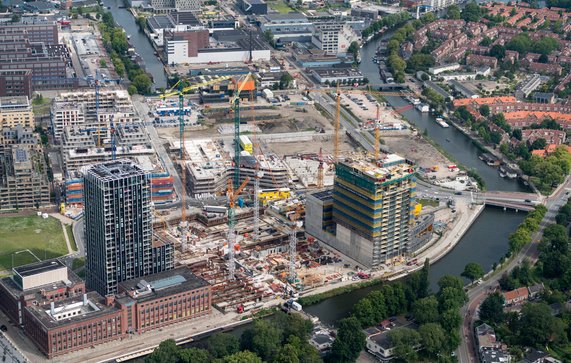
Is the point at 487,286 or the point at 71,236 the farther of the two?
the point at 71,236

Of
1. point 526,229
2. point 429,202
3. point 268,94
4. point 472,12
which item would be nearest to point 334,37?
point 268,94

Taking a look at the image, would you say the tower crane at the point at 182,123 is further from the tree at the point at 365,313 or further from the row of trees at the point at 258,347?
the tree at the point at 365,313

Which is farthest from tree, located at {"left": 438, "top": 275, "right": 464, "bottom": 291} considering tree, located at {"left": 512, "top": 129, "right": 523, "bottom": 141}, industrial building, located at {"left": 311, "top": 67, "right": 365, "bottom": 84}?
industrial building, located at {"left": 311, "top": 67, "right": 365, "bottom": 84}

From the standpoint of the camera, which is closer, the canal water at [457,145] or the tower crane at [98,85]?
the canal water at [457,145]

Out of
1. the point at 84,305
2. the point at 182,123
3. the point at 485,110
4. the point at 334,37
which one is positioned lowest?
the point at 84,305

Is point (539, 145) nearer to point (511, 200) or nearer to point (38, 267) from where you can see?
point (511, 200)

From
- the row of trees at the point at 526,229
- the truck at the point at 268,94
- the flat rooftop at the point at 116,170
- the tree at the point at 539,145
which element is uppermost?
the flat rooftop at the point at 116,170

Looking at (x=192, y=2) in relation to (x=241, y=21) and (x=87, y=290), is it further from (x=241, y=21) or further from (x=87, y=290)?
(x=87, y=290)

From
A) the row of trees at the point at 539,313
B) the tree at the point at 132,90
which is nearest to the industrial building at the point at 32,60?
the tree at the point at 132,90

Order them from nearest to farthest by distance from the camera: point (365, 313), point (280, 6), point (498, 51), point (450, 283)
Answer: point (365, 313) → point (450, 283) → point (498, 51) → point (280, 6)
